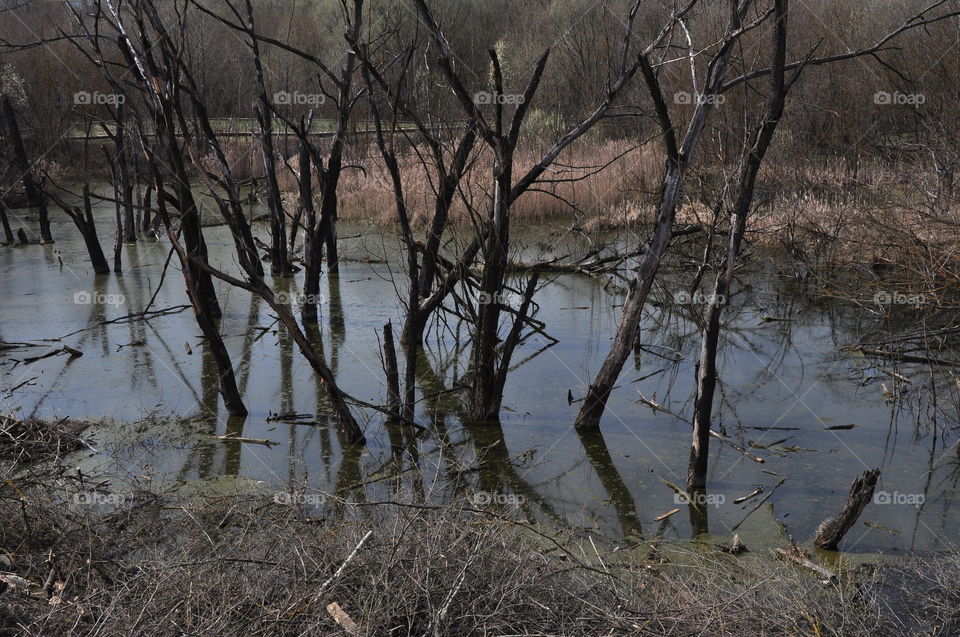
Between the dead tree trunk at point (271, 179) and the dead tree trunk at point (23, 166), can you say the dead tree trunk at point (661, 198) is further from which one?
the dead tree trunk at point (23, 166)

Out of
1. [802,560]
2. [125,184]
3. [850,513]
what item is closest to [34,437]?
[802,560]

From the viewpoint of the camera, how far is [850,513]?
4230 mm

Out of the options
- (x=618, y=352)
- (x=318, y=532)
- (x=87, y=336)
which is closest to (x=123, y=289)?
(x=87, y=336)

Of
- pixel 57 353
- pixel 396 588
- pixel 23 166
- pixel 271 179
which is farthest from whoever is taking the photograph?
pixel 23 166

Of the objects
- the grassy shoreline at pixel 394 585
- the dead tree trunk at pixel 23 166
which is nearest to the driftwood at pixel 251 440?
the grassy shoreline at pixel 394 585

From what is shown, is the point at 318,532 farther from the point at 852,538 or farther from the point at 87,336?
the point at 87,336

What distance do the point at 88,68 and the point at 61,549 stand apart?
47.5 feet

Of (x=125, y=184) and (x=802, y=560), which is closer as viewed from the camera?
(x=802, y=560)

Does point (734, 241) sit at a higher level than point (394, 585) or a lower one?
higher

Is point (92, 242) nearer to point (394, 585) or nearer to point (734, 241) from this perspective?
point (734, 241)

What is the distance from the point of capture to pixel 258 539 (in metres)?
3.59

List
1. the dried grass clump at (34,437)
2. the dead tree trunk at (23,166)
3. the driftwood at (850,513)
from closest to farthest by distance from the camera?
the driftwood at (850,513), the dried grass clump at (34,437), the dead tree trunk at (23,166)

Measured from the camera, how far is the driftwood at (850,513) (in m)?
4.23

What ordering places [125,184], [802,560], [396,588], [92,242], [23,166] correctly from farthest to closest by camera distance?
1. [23,166]
2. [125,184]
3. [92,242]
4. [802,560]
5. [396,588]
